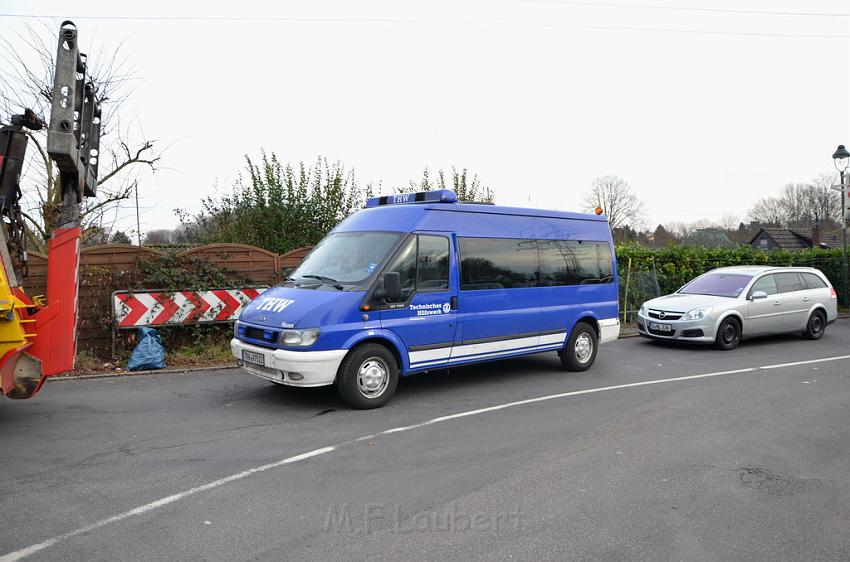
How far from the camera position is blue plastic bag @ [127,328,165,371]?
977cm

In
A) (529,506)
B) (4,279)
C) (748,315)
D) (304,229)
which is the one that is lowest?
(529,506)

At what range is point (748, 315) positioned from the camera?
42.0 feet

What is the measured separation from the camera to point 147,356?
982 cm

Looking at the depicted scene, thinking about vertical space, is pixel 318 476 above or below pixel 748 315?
below

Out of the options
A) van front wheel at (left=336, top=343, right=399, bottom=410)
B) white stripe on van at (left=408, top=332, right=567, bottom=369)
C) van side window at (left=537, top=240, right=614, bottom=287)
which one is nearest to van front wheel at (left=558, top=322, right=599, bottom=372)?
white stripe on van at (left=408, top=332, right=567, bottom=369)

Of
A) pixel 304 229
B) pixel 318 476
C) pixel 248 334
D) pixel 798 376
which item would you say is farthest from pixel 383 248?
pixel 304 229

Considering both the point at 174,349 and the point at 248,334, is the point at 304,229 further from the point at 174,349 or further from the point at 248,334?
the point at 248,334

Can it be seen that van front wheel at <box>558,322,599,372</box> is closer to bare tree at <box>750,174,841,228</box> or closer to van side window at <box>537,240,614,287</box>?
van side window at <box>537,240,614,287</box>

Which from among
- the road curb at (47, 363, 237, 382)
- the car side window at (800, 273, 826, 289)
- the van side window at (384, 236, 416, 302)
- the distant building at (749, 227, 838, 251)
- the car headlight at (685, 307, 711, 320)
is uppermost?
the distant building at (749, 227, 838, 251)

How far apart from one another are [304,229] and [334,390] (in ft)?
26.2

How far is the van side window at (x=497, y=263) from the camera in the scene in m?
8.16

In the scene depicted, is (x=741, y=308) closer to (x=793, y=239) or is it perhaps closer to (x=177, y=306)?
(x=177, y=306)

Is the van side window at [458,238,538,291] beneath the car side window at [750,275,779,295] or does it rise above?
above

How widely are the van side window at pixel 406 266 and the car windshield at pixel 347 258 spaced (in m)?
0.13
